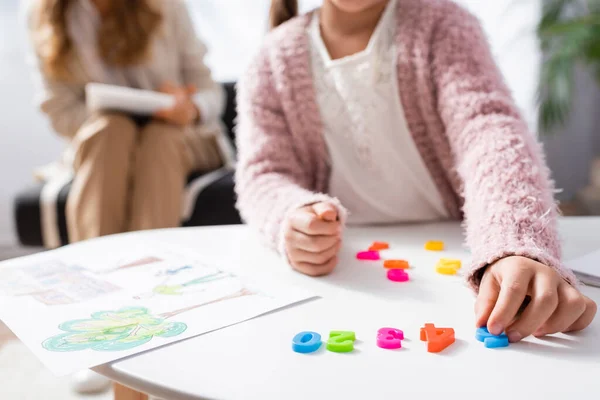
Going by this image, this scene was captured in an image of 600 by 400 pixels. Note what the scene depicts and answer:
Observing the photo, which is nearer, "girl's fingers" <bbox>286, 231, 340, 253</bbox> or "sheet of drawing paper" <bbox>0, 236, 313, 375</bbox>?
"sheet of drawing paper" <bbox>0, 236, 313, 375</bbox>

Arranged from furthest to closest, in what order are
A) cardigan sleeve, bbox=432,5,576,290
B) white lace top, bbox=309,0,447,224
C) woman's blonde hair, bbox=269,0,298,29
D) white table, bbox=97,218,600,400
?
woman's blonde hair, bbox=269,0,298,29 → white lace top, bbox=309,0,447,224 → cardigan sleeve, bbox=432,5,576,290 → white table, bbox=97,218,600,400

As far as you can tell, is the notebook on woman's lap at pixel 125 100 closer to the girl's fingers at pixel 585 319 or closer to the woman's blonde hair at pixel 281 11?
the woman's blonde hair at pixel 281 11

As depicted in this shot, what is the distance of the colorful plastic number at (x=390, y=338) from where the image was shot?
1.32 ft

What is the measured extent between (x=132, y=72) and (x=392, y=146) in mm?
1107

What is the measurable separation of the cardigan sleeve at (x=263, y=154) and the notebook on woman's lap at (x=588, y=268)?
0.94ft

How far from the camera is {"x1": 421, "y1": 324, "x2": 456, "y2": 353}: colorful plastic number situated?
39 centimetres

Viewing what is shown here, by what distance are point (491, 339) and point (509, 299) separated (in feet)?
0.12

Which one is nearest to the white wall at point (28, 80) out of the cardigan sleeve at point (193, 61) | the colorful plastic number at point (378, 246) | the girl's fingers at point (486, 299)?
the cardigan sleeve at point (193, 61)

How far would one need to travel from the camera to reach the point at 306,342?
41 centimetres

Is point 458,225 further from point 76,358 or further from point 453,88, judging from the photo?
A: point 76,358

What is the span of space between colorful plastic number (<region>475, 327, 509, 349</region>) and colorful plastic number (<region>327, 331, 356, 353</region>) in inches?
3.4

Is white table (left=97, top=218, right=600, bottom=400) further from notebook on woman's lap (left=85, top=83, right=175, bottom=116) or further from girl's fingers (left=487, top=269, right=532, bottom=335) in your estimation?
notebook on woman's lap (left=85, top=83, right=175, bottom=116)

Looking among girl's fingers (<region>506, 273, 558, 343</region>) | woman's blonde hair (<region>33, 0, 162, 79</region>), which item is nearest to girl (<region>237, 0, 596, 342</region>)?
girl's fingers (<region>506, 273, 558, 343</region>)

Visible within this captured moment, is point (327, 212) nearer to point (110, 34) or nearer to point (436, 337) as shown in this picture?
point (436, 337)
